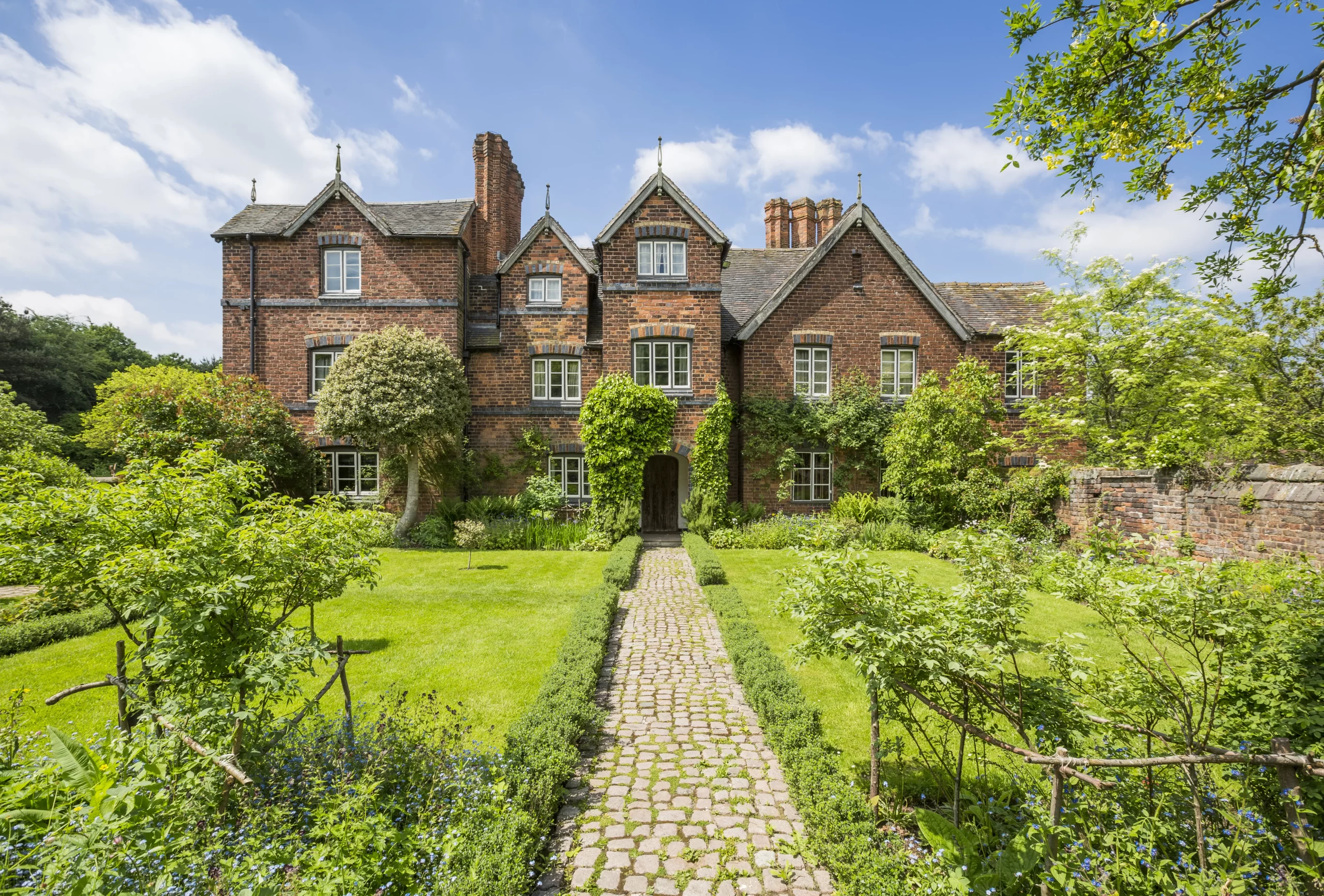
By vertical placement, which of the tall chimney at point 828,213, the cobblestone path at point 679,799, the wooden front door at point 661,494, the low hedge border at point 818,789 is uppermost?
the tall chimney at point 828,213

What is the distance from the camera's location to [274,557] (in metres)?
4.29

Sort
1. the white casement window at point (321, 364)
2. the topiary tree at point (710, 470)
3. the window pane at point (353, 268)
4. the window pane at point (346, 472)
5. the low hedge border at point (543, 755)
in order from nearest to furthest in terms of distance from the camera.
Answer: the low hedge border at point (543, 755), the topiary tree at point (710, 470), the window pane at point (346, 472), the white casement window at point (321, 364), the window pane at point (353, 268)

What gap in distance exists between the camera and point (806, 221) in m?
25.1

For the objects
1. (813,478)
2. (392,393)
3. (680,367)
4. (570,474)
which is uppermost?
(680,367)

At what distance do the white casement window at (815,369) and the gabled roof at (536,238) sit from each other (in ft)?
24.8

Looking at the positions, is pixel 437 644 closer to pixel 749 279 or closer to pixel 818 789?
pixel 818 789

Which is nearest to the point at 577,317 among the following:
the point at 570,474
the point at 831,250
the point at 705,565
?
the point at 570,474

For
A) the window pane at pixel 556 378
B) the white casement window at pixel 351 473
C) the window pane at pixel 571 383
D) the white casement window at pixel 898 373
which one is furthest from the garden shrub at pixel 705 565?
the white casement window at pixel 351 473

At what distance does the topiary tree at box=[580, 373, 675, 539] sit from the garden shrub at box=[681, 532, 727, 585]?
283 centimetres

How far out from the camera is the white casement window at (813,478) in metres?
19.1

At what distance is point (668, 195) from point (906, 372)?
9.69 m

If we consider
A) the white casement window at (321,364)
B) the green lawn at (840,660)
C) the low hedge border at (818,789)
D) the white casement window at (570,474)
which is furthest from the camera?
the white casement window at (570,474)

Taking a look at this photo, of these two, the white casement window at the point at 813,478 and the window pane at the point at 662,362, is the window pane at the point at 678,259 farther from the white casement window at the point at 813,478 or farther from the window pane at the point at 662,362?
the white casement window at the point at 813,478

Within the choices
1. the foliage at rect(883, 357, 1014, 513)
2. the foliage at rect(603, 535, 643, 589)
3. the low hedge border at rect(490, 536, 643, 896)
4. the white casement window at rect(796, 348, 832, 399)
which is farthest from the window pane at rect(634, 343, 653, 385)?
the low hedge border at rect(490, 536, 643, 896)
